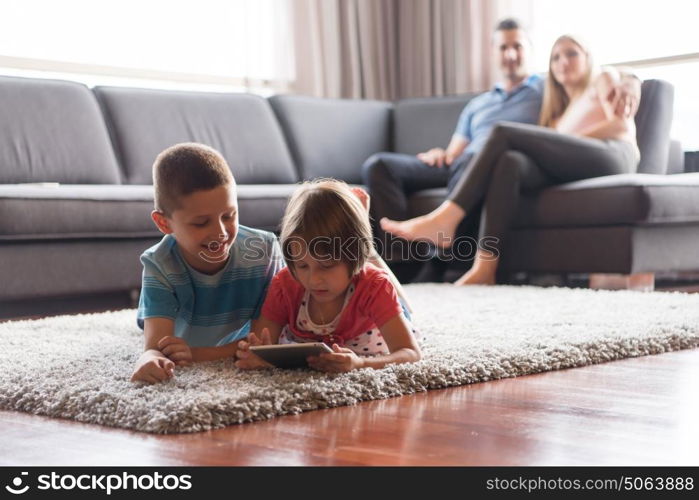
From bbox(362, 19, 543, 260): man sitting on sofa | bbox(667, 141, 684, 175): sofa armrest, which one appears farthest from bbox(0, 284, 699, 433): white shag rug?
bbox(667, 141, 684, 175): sofa armrest

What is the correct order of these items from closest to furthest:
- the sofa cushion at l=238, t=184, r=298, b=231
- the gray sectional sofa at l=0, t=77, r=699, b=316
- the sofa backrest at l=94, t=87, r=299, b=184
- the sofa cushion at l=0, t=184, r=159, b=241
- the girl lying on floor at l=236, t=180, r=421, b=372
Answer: the girl lying on floor at l=236, t=180, r=421, b=372, the sofa cushion at l=0, t=184, r=159, b=241, the gray sectional sofa at l=0, t=77, r=699, b=316, the sofa cushion at l=238, t=184, r=298, b=231, the sofa backrest at l=94, t=87, r=299, b=184

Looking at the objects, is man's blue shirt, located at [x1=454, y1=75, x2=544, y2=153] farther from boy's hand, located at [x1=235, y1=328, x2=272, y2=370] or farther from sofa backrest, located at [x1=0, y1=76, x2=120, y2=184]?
boy's hand, located at [x1=235, y1=328, x2=272, y2=370]

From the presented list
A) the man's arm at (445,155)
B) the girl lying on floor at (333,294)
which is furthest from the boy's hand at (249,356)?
the man's arm at (445,155)

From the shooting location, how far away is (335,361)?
1444mm

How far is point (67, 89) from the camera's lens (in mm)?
3475

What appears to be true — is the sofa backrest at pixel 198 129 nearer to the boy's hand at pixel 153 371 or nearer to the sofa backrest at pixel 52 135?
the sofa backrest at pixel 52 135

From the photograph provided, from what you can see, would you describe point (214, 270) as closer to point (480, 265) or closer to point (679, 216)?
point (480, 265)

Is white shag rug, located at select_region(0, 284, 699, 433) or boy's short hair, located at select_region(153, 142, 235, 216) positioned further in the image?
boy's short hair, located at select_region(153, 142, 235, 216)

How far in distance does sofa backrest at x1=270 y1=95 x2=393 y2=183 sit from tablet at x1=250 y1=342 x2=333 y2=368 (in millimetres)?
2652

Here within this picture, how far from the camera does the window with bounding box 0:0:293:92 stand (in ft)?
13.0

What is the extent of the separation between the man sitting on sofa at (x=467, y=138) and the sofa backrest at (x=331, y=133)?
1.15 feet

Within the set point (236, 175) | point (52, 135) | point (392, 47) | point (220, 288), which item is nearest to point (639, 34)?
point (392, 47)

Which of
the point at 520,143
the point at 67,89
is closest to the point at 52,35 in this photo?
the point at 67,89
